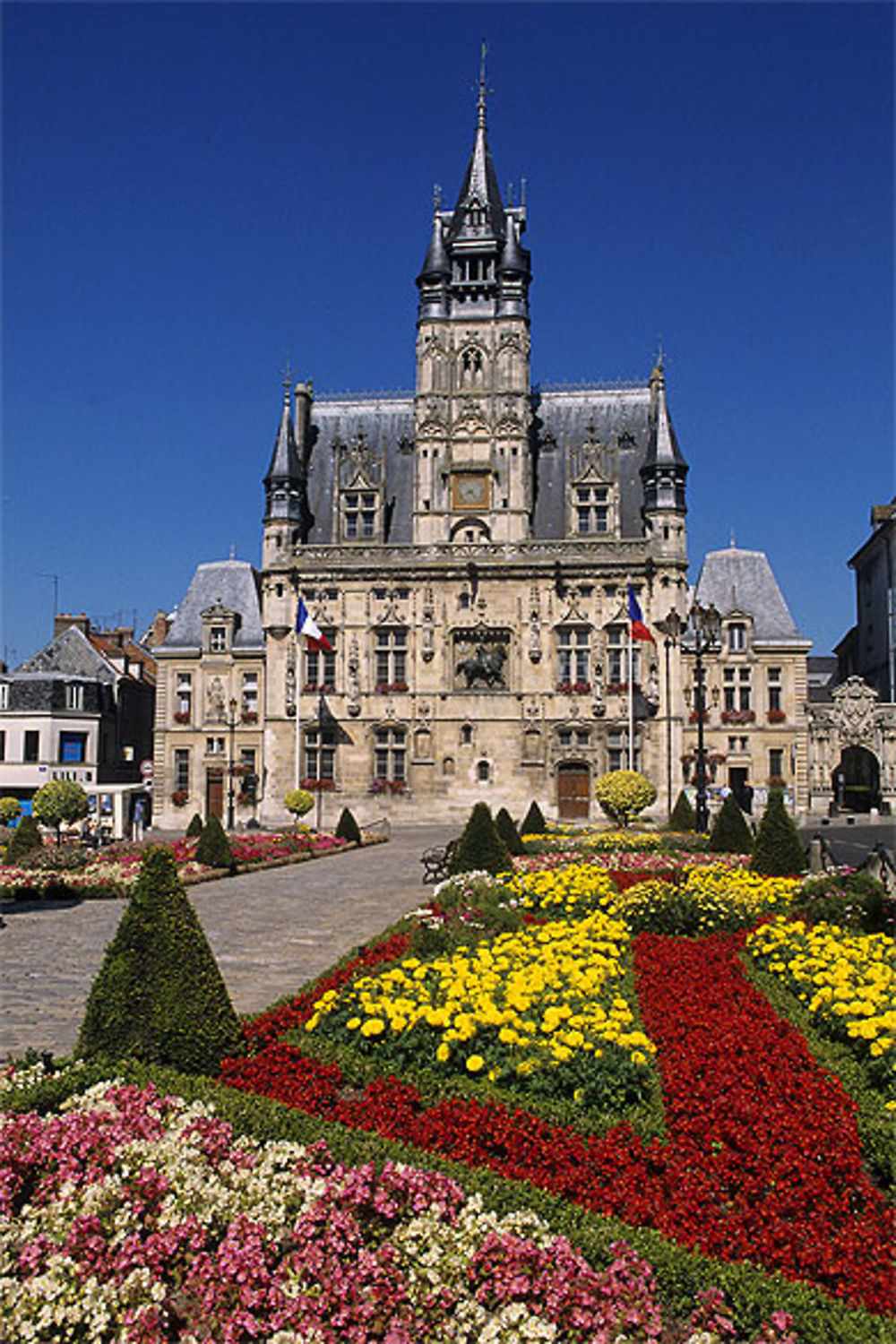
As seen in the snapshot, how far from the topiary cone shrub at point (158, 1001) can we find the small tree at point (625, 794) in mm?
24645

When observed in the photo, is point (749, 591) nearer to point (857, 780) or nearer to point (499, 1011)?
point (857, 780)

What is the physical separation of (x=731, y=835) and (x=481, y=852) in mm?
7964

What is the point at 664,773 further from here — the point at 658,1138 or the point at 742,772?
the point at 658,1138

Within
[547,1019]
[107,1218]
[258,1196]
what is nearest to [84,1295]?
[107,1218]

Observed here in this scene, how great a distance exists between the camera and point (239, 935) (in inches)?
699

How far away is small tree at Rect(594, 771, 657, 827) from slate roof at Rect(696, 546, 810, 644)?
21.5 m

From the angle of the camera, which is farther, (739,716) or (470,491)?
(470,491)

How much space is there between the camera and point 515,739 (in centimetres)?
5022

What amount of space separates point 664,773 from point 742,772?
17.1 ft

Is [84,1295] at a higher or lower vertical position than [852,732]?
lower

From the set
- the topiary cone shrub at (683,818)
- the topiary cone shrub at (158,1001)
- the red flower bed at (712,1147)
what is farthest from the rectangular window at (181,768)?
the topiary cone shrub at (158,1001)

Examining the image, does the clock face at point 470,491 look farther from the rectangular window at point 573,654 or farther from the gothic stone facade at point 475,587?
the rectangular window at point 573,654

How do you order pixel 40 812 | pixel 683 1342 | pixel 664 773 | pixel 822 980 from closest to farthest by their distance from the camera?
pixel 683 1342 < pixel 822 980 < pixel 40 812 < pixel 664 773

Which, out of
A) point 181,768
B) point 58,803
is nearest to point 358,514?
point 181,768
